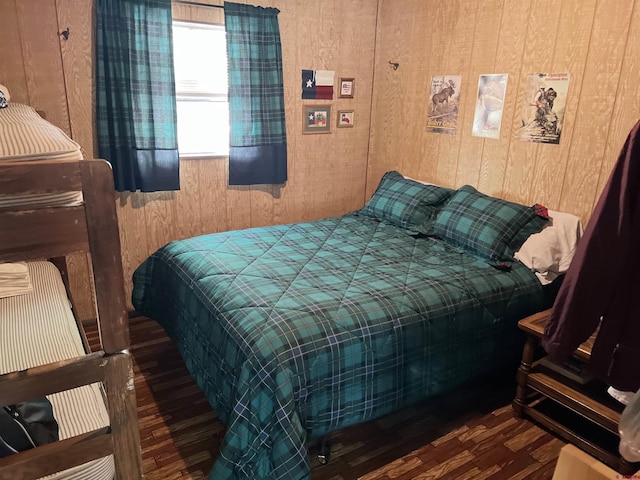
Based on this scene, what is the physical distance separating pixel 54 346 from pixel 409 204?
2.29 metres

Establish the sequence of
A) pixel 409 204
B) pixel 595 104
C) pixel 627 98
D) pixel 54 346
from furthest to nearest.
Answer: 1. pixel 409 204
2. pixel 595 104
3. pixel 627 98
4. pixel 54 346

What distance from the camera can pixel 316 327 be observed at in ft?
6.30

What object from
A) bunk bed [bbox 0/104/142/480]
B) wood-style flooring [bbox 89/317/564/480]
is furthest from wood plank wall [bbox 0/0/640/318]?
bunk bed [bbox 0/104/142/480]

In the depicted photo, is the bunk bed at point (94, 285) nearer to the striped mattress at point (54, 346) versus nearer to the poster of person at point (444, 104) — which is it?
the striped mattress at point (54, 346)

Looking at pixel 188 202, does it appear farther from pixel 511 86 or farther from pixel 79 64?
pixel 511 86

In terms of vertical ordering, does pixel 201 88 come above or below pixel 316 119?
above

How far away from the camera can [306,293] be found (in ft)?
7.10

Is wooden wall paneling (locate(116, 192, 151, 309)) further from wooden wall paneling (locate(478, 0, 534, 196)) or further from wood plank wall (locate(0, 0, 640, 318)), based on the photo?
wooden wall paneling (locate(478, 0, 534, 196))

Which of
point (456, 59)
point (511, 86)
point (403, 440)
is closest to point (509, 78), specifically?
point (511, 86)

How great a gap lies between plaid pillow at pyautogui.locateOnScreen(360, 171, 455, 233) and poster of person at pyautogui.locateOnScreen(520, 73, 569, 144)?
Answer: 64 centimetres

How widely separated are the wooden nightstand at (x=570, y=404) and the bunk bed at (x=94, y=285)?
5.89 feet

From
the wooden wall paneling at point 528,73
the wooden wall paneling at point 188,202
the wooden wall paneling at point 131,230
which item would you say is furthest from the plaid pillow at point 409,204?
the wooden wall paneling at point 131,230

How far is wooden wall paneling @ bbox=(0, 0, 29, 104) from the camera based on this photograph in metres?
2.57

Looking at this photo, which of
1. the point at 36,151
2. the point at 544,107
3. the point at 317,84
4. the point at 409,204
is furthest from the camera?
the point at 317,84
